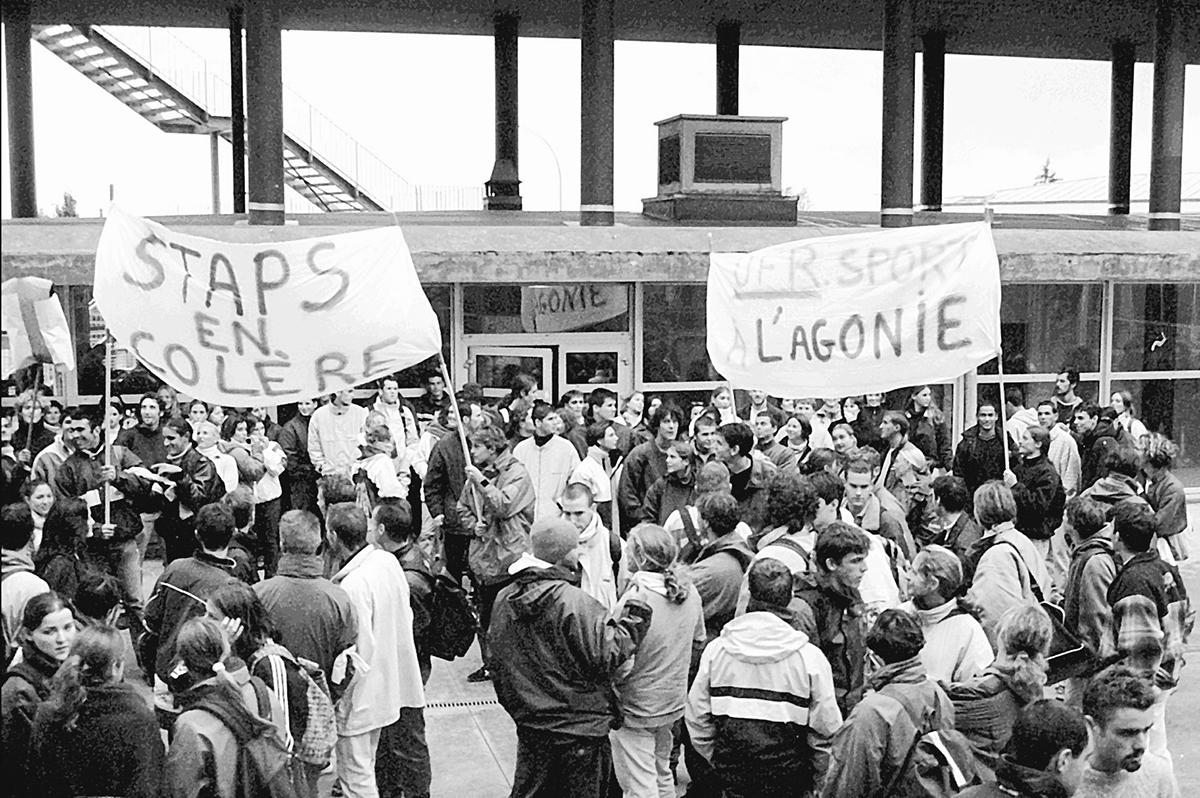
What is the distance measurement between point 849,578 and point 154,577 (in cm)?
843

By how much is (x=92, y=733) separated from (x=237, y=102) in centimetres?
2040

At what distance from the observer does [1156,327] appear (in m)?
17.6

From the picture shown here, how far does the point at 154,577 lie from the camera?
489 inches

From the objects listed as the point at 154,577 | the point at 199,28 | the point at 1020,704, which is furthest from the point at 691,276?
the point at 199,28

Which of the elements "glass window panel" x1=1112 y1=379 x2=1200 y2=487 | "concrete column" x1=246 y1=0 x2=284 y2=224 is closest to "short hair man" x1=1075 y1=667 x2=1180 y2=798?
"glass window panel" x1=1112 y1=379 x2=1200 y2=487

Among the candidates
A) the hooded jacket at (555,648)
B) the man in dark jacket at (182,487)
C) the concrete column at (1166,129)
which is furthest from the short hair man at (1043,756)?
the concrete column at (1166,129)

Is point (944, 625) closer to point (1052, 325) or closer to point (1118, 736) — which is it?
point (1118, 736)

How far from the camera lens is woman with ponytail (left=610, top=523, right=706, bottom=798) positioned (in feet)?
20.0

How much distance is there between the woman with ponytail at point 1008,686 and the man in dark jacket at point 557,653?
1520mm

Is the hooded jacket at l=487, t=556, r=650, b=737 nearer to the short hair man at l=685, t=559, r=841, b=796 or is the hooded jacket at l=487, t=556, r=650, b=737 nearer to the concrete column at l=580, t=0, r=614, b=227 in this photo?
the short hair man at l=685, t=559, r=841, b=796

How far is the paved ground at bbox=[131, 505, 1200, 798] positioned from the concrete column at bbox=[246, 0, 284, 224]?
9319mm

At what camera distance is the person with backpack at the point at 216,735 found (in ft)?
15.1

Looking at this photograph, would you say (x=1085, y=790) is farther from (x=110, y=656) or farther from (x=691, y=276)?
(x=691, y=276)

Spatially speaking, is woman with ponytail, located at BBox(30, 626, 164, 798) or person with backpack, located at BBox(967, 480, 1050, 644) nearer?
woman with ponytail, located at BBox(30, 626, 164, 798)
